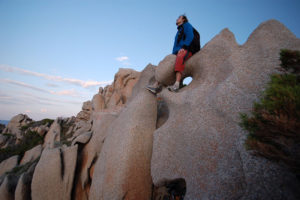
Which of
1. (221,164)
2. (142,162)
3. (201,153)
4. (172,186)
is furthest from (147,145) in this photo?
(221,164)

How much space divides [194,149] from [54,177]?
6348 millimetres

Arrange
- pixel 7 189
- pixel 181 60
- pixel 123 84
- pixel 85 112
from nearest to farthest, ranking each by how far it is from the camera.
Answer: pixel 181 60 → pixel 7 189 → pixel 123 84 → pixel 85 112

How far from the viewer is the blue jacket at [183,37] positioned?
18.7 feet

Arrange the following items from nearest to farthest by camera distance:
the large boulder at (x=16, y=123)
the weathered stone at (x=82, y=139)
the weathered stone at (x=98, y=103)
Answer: the weathered stone at (x=82, y=139) → the weathered stone at (x=98, y=103) → the large boulder at (x=16, y=123)

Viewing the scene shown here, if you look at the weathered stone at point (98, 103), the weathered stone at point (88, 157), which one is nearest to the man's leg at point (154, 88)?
the weathered stone at point (88, 157)

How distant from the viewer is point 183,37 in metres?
5.95

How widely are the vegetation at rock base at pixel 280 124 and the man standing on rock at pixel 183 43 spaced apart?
366 cm

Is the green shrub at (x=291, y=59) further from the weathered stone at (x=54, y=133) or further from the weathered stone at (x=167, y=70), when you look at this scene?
the weathered stone at (x=54, y=133)

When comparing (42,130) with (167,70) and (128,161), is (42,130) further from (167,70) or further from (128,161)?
(167,70)

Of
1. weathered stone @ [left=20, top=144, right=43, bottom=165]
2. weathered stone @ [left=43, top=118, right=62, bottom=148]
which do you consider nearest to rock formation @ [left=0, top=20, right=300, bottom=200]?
weathered stone @ [left=20, top=144, right=43, bottom=165]

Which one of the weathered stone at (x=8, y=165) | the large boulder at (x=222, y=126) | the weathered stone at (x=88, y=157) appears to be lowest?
the weathered stone at (x=8, y=165)

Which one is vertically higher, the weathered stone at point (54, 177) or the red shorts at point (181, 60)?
the red shorts at point (181, 60)

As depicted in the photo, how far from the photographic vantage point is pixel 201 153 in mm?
3654

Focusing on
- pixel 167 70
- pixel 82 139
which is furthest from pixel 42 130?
pixel 167 70
